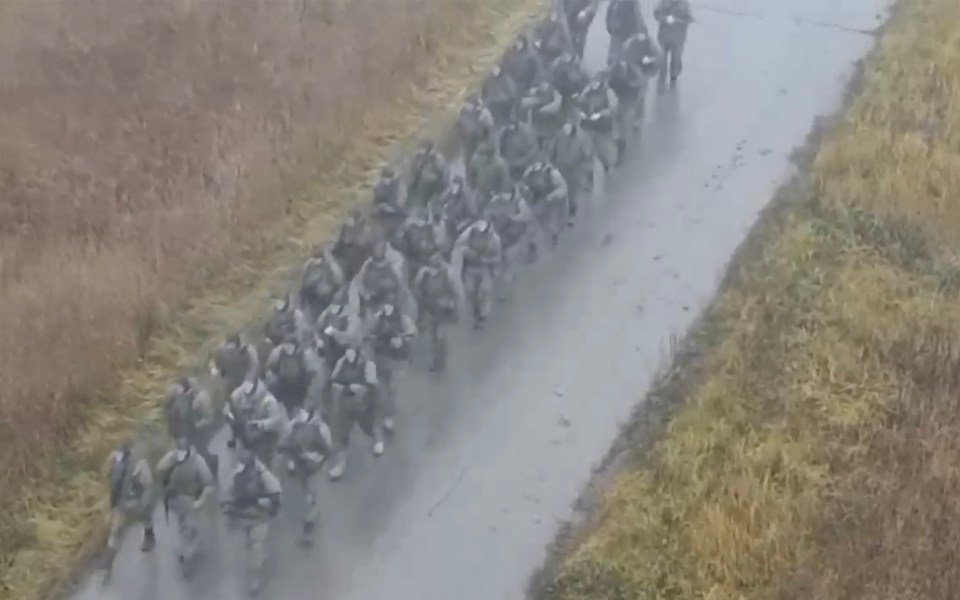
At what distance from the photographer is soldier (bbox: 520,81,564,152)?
16.0 ft

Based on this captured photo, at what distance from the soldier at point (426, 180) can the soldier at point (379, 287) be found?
1.59ft

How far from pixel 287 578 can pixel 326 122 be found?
2.29m

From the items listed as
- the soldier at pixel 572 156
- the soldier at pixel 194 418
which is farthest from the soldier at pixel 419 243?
the soldier at pixel 194 418

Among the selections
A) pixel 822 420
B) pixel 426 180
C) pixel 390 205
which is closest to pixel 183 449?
pixel 390 205

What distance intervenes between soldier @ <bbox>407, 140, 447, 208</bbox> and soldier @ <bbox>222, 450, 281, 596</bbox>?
1351 millimetres

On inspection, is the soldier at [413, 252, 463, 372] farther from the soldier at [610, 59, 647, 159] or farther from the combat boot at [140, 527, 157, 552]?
the soldier at [610, 59, 647, 159]

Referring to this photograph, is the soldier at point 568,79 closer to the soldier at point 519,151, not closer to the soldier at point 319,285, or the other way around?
the soldier at point 519,151

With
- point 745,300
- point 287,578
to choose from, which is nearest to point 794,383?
point 745,300

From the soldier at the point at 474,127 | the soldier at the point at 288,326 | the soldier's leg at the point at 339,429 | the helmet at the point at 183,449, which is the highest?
the soldier at the point at 474,127

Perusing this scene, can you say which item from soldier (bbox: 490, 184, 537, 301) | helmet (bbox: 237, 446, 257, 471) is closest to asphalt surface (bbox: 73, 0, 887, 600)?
soldier (bbox: 490, 184, 537, 301)

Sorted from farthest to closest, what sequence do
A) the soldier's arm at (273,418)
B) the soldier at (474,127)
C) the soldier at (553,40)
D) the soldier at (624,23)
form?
the soldier at (624,23), the soldier at (553,40), the soldier at (474,127), the soldier's arm at (273,418)

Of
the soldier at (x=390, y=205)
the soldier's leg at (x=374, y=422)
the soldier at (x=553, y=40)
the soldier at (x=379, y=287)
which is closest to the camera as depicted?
the soldier's leg at (x=374, y=422)

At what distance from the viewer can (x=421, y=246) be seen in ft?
13.8

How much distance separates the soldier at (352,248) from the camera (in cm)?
436
